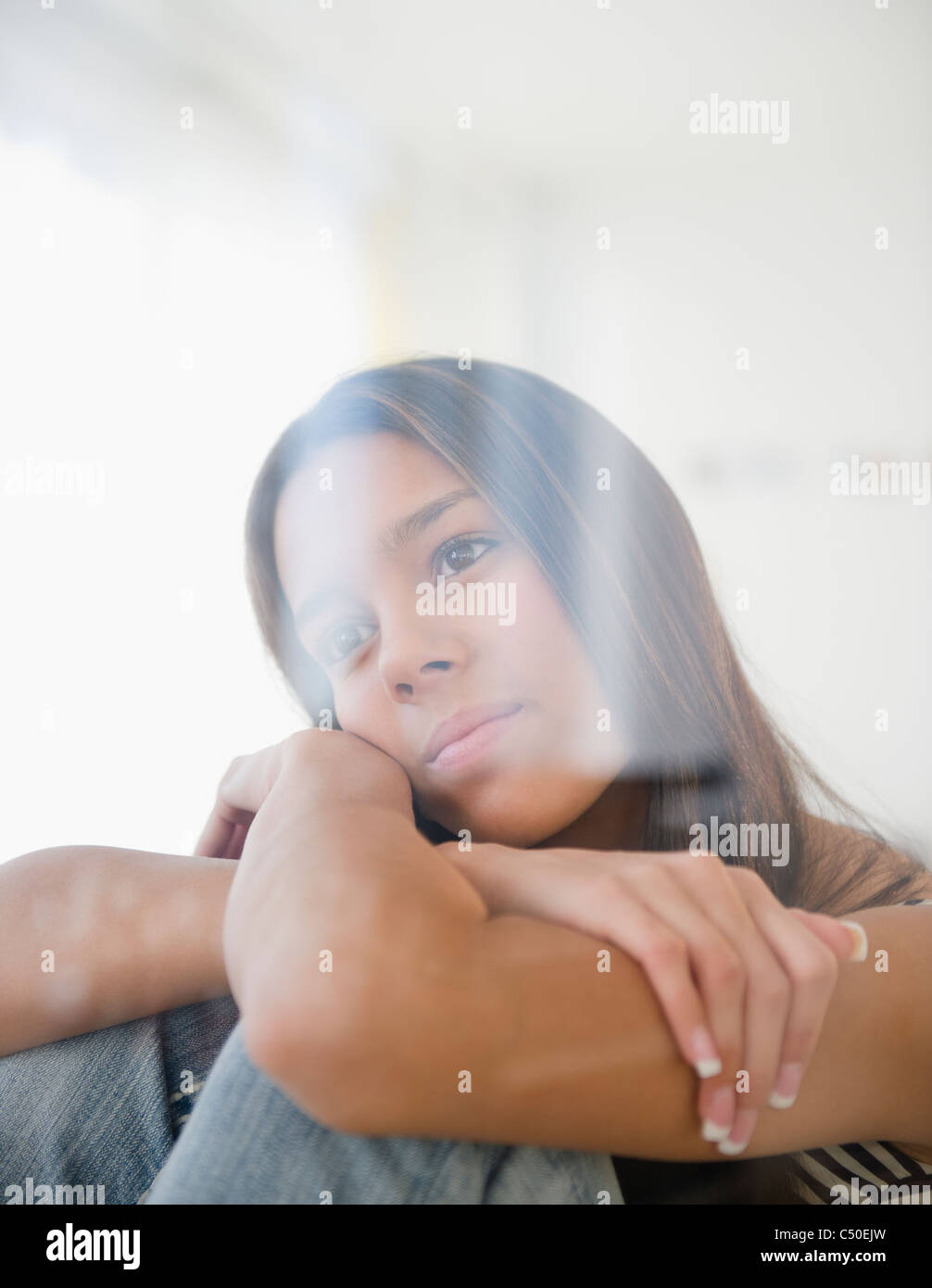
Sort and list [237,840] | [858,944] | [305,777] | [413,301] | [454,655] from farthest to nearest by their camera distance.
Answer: [413,301] < [237,840] < [454,655] < [305,777] < [858,944]

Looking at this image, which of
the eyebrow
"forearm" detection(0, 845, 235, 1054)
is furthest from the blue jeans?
the eyebrow

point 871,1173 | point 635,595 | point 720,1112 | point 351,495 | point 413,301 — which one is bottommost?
point 871,1173

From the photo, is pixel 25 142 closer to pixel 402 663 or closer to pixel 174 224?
pixel 174 224

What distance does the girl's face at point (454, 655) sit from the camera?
73 cm

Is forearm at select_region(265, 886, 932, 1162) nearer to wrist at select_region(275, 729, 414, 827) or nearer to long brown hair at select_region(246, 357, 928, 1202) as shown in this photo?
wrist at select_region(275, 729, 414, 827)

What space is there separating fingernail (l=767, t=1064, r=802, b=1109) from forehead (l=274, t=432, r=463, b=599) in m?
0.50

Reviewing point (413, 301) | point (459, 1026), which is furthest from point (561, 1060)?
point (413, 301)

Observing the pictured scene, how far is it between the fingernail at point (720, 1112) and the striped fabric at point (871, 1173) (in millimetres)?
152

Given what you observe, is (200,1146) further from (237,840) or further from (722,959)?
(237,840)

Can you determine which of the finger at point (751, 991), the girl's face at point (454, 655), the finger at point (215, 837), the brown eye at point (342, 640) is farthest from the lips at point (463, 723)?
the finger at point (751, 991)

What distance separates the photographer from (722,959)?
40 cm

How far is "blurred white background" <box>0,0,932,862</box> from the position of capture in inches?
36.6

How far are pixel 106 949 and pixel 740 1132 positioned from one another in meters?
0.42
